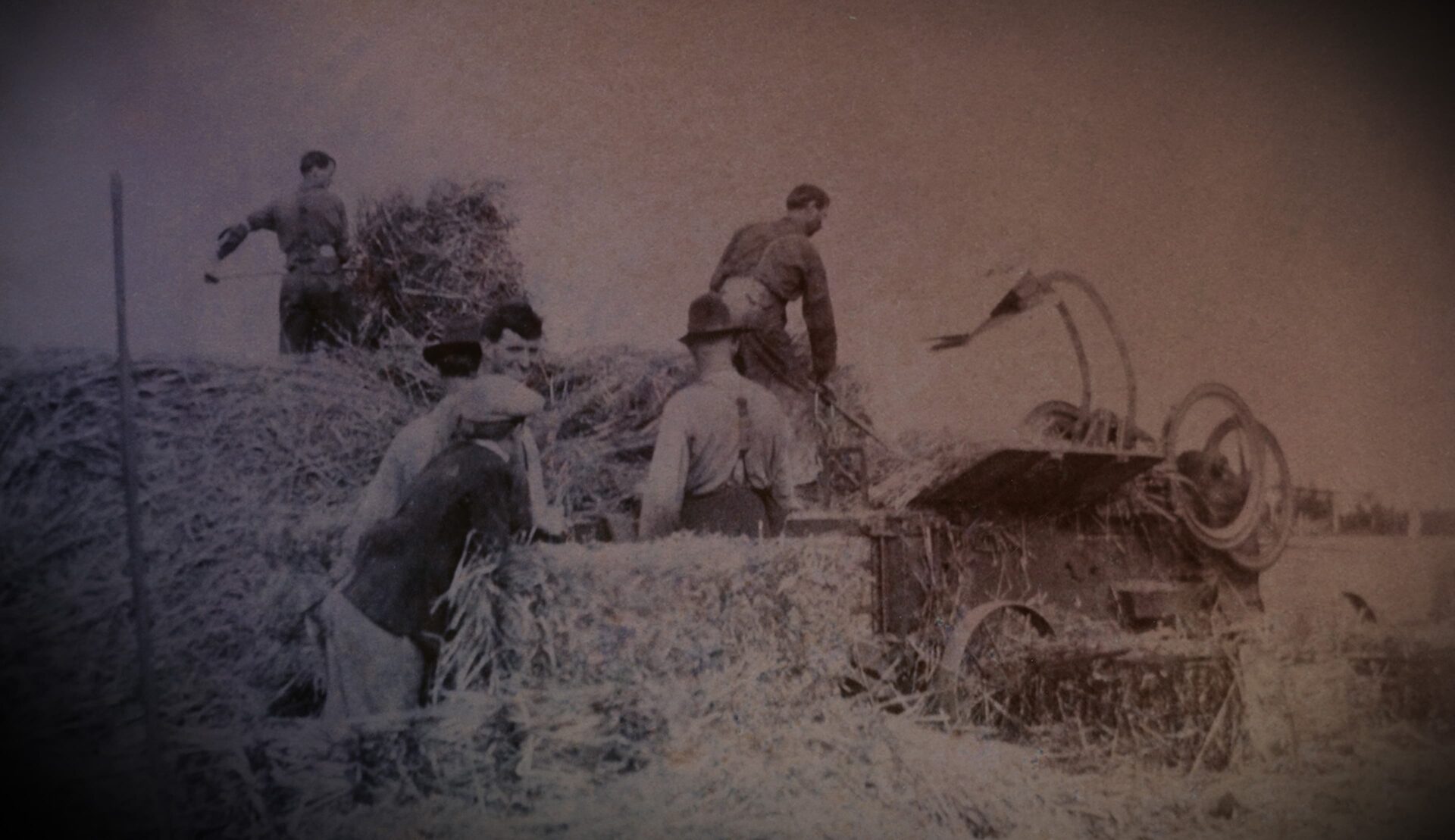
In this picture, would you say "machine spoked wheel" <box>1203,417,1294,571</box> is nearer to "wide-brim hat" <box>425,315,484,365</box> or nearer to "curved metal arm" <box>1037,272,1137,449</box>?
"curved metal arm" <box>1037,272,1137,449</box>

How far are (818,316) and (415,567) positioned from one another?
1782 millimetres

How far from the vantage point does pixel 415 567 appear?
11.9ft

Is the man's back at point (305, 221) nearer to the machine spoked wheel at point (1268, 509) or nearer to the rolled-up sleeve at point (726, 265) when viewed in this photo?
the rolled-up sleeve at point (726, 265)

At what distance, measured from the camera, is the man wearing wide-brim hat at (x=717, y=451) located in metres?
3.99

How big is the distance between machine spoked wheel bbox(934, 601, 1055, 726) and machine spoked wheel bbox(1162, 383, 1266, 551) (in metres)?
0.85

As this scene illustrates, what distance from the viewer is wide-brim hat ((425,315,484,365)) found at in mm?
3818

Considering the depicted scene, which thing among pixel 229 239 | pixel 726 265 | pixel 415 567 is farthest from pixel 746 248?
pixel 229 239

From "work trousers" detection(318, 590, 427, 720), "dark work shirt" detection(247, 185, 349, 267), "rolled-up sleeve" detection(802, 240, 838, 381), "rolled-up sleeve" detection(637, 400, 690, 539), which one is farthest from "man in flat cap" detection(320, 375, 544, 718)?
"rolled-up sleeve" detection(802, 240, 838, 381)

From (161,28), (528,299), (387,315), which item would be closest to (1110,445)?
(528,299)

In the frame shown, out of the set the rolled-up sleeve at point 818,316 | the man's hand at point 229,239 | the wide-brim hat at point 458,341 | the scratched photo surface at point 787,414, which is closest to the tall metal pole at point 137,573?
the scratched photo surface at point 787,414

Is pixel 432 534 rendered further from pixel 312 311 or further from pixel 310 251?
pixel 310 251

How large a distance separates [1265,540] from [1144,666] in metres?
0.88

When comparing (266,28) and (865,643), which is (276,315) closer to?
(266,28)

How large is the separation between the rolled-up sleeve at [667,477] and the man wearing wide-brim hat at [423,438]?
696 mm
